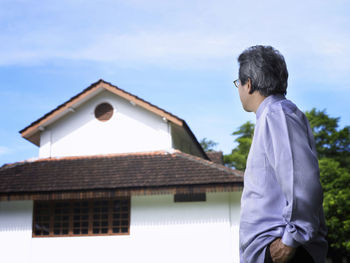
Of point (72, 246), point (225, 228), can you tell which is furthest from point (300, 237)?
point (72, 246)

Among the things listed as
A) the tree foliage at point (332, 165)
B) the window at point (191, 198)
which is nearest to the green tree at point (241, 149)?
the tree foliage at point (332, 165)

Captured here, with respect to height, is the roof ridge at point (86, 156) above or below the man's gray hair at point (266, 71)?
above

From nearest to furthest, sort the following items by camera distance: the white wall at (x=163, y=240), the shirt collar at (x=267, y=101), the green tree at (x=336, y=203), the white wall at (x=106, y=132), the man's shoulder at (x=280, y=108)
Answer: the man's shoulder at (x=280, y=108) → the shirt collar at (x=267, y=101) → the white wall at (x=163, y=240) → the white wall at (x=106, y=132) → the green tree at (x=336, y=203)

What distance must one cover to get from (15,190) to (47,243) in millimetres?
2033

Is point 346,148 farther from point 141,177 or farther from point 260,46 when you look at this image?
point 260,46

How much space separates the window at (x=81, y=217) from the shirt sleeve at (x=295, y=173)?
477 inches

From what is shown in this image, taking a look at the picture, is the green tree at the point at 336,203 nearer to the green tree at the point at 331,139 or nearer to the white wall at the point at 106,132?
the green tree at the point at 331,139

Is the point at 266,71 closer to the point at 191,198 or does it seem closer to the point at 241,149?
the point at 191,198

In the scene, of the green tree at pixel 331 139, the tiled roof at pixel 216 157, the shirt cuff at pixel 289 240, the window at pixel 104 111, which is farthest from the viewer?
the green tree at pixel 331 139

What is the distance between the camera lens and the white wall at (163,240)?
42.5 ft

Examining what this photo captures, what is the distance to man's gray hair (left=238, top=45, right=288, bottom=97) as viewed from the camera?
2.14 metres

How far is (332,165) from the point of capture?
91.5ft

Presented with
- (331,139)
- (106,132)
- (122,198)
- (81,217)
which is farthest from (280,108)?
(331,139)

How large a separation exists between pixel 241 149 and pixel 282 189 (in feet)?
112
